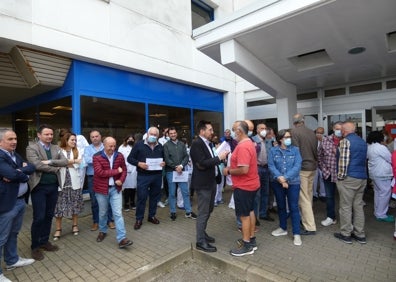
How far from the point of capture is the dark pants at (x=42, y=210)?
12.1ft

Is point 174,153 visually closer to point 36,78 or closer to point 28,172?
point 28,172

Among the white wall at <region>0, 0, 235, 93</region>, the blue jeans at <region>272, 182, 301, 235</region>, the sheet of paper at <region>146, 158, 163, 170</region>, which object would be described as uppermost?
the white wall at <region>0, 0, 235, 93</region>

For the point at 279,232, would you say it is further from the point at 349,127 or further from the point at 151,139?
the point at 151,139

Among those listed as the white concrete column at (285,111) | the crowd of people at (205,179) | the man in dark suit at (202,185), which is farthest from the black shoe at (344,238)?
the white concrete column at (285,111)

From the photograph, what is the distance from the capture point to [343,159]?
3943 mm

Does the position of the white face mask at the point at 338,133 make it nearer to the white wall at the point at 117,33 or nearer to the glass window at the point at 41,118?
the white wall at the point at 117,33

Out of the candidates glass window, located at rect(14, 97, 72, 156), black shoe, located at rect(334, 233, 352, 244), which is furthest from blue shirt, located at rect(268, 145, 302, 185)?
glass window, located at rect(14, 97, 72, 156)

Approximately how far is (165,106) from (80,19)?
3324 mm

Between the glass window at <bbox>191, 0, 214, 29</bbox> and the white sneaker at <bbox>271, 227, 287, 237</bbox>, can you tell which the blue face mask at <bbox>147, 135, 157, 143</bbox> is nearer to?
the white sneaker at <bbox>271, 227, 287, 237</bbox>

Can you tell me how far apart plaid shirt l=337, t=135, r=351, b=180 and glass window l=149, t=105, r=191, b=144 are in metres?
4.38

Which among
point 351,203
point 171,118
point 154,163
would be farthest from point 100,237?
point 171,118

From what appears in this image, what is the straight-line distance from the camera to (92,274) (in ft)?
10.8

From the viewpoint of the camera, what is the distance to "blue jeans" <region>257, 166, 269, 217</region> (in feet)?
16.9

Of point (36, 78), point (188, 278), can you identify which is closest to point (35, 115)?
point (36, 78)
